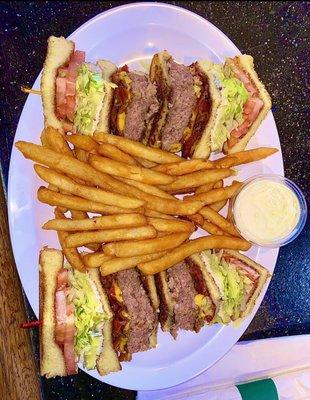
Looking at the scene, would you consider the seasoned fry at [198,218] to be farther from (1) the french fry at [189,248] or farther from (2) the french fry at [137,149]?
(2) the french fry at [137,149]

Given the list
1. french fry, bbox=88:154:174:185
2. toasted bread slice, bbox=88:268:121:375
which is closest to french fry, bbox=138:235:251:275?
toasted bread slice, bbox=88:268:121:375

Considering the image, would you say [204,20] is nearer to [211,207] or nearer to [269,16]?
[269,16]

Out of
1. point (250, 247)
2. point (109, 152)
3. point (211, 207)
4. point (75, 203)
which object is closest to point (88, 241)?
point (75, 203)

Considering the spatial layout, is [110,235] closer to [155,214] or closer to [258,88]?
[155,214]

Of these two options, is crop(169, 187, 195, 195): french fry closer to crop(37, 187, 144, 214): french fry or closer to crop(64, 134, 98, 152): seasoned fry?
crop(37, 187, 144, 214): french fry

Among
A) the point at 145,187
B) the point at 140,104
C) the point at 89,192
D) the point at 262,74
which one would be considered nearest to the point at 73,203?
the point at 89,192

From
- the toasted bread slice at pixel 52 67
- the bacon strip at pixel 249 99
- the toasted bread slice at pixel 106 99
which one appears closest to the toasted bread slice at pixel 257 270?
the bacon strip at pixel 249 99
